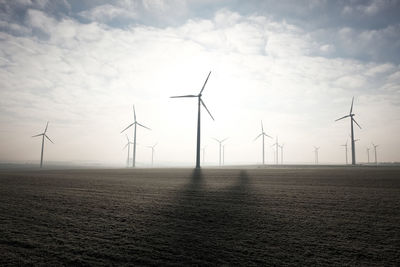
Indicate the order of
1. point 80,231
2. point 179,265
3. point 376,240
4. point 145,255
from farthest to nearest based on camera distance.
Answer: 1. point 80,231
2. point 376,240
3. point 145,255
4. point 179,265

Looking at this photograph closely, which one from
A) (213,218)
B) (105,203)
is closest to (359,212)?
(213,218)

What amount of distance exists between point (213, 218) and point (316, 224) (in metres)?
3.11

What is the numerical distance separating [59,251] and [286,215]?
6.69 meters

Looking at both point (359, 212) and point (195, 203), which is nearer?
point (359, 212)

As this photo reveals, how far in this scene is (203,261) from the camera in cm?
453

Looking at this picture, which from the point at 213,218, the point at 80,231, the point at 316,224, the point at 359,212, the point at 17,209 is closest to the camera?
the point at 80,231

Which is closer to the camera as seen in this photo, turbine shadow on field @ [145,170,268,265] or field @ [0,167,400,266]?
field @ [0,167,400,266]

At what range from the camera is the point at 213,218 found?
7.57m

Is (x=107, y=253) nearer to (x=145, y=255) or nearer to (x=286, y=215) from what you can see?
(x=145, y=255)

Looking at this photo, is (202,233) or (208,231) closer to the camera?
(202,233)

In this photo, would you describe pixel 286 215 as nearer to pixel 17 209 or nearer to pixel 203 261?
pixel 203 261

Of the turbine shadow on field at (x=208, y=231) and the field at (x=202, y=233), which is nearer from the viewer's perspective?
the field at (x=202, y=233)

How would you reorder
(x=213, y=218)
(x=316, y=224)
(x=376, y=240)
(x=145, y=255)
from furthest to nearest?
(x=213, y=218), (x=316, y=224), (x=376, y=240), (x=145, y=255)

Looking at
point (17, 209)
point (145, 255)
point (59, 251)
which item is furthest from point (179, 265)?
point (17, 209)
